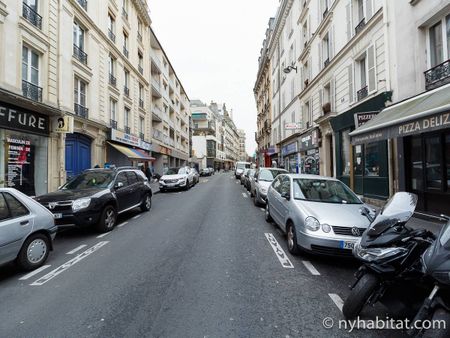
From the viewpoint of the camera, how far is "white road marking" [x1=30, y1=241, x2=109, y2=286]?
3.82 meters

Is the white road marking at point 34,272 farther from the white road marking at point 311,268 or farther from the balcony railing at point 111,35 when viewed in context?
the balcony railing at point 111,35

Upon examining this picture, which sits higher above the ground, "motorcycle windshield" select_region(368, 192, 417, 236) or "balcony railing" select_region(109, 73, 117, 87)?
"balcony railing" select_region(109, 73, 117, 87)

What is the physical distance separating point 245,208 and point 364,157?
222 inches

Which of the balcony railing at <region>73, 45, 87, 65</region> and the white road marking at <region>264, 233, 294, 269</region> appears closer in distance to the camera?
the white road marking at <region>264, 233, 294, 269</region>

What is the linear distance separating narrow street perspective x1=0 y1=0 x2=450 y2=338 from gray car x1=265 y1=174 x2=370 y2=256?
32mm

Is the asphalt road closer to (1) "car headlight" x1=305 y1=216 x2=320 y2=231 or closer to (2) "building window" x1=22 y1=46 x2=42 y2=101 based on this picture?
(1) "car headlight" x1=305 y1=216 x2=320 y2=231

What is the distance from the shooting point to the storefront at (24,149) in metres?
9.60

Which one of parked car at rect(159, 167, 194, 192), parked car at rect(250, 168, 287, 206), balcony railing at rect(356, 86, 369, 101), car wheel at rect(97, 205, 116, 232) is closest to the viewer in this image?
car wheel at rect(97, 205, 116, 232)

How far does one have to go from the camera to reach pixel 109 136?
17359 mm

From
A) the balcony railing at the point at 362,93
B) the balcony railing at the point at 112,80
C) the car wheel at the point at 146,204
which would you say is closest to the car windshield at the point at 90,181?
the car wheel at the point at 146,204

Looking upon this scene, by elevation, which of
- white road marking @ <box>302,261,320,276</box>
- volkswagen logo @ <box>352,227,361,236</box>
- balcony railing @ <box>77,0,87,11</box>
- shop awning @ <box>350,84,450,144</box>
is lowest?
white road marking @ <box>302,261,320,276</box>

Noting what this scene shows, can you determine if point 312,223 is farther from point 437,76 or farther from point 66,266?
point 437,76

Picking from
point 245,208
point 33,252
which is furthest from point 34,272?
point 245,208

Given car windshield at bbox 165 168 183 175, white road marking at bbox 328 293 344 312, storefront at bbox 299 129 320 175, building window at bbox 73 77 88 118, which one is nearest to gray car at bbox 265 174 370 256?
white road marking at bbox 328 293 344 312
